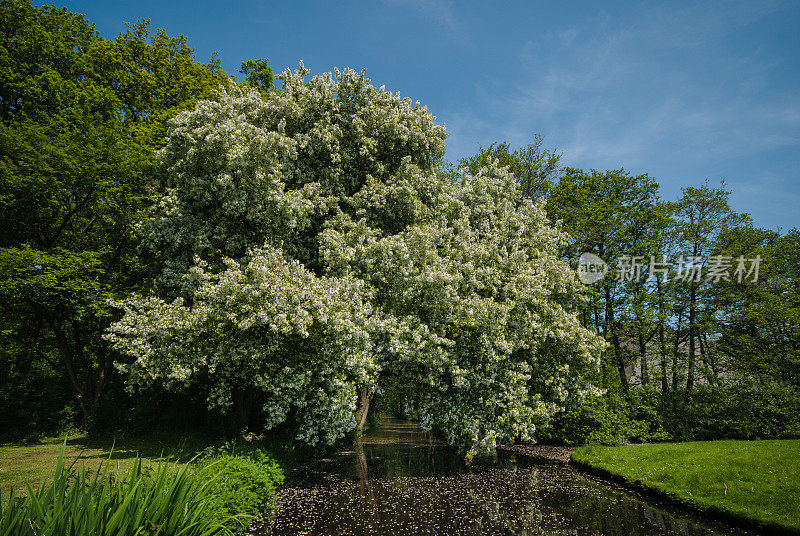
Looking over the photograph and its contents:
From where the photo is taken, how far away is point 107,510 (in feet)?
23.7

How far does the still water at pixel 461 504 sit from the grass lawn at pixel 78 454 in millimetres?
5919

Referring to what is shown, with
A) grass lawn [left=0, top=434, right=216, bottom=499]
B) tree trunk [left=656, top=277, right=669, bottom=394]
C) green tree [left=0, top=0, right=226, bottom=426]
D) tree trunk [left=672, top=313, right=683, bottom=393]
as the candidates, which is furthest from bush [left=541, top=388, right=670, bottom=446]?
green tree [left=0, top=0, right=226, bottom=426]

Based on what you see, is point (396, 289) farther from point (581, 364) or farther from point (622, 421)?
point (622, 421)

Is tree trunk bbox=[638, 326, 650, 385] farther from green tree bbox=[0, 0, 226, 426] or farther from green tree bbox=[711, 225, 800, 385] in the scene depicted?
green tree bbox=[0, 0, 226, 426]

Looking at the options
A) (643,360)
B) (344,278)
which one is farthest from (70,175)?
(643,360)

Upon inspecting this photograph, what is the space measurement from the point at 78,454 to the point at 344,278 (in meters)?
15.6

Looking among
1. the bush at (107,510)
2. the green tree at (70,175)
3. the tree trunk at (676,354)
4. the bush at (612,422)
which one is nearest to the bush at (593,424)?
the bush at (612,422)

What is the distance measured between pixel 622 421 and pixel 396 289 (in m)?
22.0

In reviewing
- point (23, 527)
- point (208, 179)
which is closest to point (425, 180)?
point (208, 179)

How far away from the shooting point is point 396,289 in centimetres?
2083

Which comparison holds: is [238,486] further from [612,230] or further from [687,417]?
[612,230]

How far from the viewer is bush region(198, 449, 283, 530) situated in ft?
35.4
